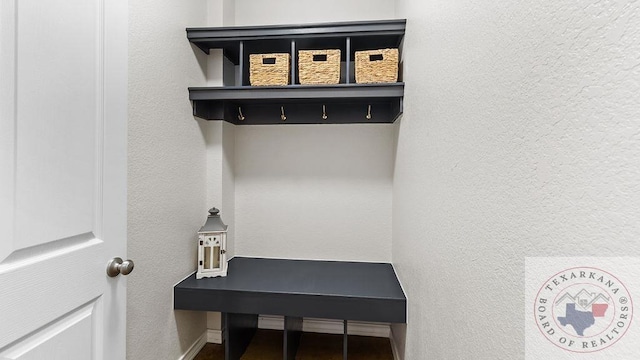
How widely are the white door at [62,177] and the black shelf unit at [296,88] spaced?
70cm

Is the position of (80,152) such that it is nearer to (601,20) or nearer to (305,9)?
(601,20)

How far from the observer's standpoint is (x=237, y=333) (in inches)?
72.0

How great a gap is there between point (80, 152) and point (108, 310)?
0.54 metres

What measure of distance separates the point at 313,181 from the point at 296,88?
0.70 meters

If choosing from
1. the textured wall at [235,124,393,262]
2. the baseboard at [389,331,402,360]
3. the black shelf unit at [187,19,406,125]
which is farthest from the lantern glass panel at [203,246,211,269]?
the baseboard at [389,331,402,360]

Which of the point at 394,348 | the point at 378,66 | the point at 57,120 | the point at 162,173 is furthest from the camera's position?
the point at 394,348

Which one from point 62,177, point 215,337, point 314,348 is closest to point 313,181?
point 314,348

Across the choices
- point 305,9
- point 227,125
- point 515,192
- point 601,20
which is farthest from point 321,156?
point 601,20

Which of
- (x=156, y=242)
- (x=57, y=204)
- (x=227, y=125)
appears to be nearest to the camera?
(x=57, y=204)

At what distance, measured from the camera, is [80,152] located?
908 millimetres

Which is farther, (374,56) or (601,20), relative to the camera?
(374,56)

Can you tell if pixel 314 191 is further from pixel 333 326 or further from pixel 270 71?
pixel 333 326

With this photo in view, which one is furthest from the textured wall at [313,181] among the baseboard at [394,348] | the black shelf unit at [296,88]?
the baseboard at [394,348]

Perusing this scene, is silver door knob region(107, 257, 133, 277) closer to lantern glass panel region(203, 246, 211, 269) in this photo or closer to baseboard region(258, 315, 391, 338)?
lantern glass panel region(203, 246, 211, 269)
